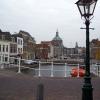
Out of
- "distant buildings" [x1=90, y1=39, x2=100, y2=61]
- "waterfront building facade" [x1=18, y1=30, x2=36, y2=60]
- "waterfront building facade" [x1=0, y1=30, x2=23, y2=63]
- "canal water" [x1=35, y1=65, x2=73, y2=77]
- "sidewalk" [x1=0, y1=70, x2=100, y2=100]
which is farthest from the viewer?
"waterfront building facade" [x1=18, y1=30, x2=36, y2=60]

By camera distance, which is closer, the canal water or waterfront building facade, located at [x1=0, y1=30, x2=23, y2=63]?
the canal water

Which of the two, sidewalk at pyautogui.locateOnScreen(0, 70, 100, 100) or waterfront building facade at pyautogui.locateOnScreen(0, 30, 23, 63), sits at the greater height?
waterfront building facade at pyautogui.locateOnScreen(0, 30, 23, 63)

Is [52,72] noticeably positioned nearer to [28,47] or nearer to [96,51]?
[96,51]

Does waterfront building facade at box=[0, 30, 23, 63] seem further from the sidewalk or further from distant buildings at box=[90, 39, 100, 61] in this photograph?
the sidewalk

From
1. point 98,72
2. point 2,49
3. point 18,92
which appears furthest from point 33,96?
point 2,49

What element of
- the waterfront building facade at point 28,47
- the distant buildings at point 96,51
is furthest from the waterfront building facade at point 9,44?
the distant buildings at point 96,51

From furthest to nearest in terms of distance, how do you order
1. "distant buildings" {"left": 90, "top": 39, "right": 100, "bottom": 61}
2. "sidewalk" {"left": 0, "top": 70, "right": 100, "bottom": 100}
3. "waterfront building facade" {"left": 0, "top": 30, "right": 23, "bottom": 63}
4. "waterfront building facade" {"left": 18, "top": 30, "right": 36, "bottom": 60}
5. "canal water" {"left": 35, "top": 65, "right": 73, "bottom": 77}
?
1. "waterfront building facade" {"left": 18, "top": 30, "right": 36, "bottom": 60}
2. "waterfront building facade" {"left": 0, "top": 30, "right": 23, "bottom": 63}
3. "distant buildings" {"left": 90, "top": 39, "right": 100, "bottom": 61}
4. "canal water" {"left": 35, "top": 65, "right": 73, "bottom": 77}
5. "sidewalk" {"left": 0, "top": 70, "right": 100, "bottom": 100}

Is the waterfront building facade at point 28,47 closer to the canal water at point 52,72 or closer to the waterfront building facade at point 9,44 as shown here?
the waterfront building facade at point 9,44

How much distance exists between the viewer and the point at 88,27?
1117 centimetres

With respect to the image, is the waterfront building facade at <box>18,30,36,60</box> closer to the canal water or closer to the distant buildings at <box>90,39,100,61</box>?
the distant buildings at <box>90,39,100,61</box>

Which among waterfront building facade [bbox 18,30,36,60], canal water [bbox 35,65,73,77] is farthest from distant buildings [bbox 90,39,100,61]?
waterfront building facade [bbox 18,30,36,60]

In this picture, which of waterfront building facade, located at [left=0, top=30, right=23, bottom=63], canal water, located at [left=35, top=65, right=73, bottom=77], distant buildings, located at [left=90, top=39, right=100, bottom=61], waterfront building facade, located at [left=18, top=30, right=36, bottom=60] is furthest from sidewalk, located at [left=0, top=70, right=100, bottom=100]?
waterfront building facade, located at [left=18, top=30, right=36, bottom=60]

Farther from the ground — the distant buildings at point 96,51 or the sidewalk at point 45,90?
the distant buildings at point 96,51

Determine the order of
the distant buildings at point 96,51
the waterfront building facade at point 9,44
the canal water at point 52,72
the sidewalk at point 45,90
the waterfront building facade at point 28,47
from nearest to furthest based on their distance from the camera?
the sidewalk at point 45,90, the canal water at point 52,72, the distant buildings at point 96,51, the waterfront building facade at point 9,44, the waterfront building facade at point 28,47
